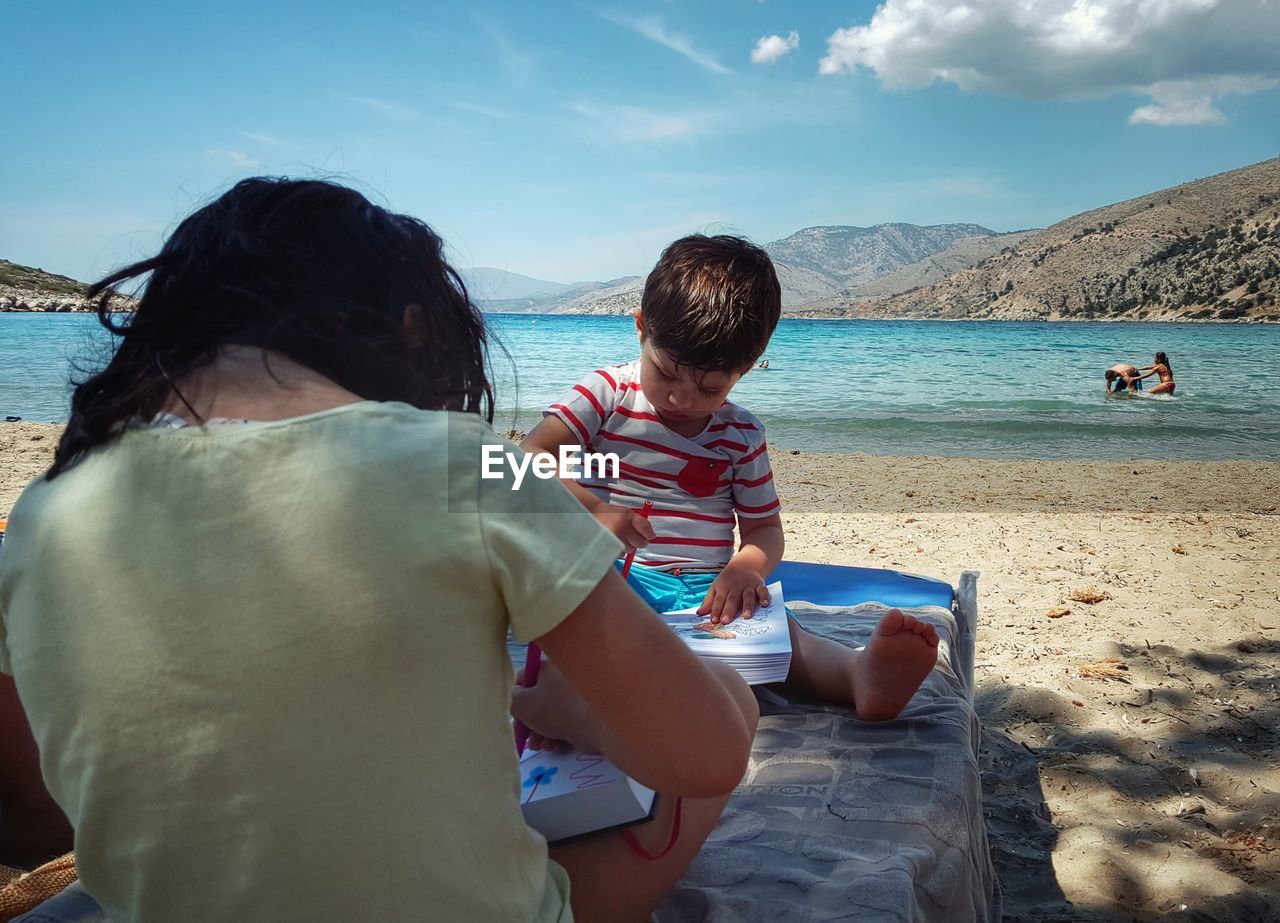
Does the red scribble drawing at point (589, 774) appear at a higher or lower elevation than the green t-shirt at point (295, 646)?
lower

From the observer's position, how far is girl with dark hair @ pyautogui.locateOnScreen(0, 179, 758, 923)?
746 millimetres

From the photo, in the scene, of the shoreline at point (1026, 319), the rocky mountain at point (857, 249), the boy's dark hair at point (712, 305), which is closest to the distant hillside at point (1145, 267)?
the shoreline at point (1026, 319)

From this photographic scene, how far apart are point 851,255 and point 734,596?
13680 cm

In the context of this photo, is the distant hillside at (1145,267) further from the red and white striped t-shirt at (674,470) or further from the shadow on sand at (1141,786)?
the red and white striped t-shirt at (674,470)

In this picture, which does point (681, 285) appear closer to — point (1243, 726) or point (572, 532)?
point (572, 532)

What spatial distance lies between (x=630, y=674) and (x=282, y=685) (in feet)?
0.97

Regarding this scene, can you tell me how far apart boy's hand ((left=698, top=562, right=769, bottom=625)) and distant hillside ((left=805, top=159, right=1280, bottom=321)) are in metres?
46.9

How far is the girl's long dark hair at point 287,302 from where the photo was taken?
881mm

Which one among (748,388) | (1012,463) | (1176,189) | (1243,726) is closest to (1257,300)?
(1176,189)

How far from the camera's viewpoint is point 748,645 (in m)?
1.94

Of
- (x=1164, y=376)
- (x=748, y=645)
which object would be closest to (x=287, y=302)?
(x=748, y=645)

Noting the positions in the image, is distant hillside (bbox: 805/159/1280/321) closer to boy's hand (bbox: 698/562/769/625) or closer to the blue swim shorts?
the blue swim shorts

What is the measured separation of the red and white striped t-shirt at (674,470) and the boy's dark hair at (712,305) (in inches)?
9.7

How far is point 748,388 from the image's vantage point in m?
16.2
